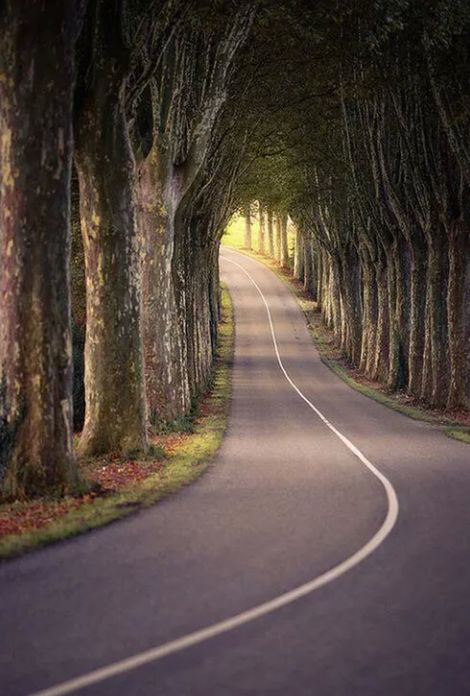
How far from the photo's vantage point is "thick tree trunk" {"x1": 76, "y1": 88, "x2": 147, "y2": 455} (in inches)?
672

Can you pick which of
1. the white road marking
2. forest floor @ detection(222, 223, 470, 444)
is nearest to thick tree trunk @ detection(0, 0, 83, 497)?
the white road marking

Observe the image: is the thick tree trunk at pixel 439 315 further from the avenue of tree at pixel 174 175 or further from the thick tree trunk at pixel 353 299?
the thick tree trunk at pixel 353 299

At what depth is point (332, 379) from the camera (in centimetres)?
4491

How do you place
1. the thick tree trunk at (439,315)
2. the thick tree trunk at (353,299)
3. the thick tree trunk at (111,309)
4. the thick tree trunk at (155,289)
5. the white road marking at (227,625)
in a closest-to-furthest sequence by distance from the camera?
the white road marking at (227,625)
the thick tree trunk at (111,309)
the thick tree trunk at (155,289)
the thick tree trunk at (439,315)
the thick tree trunk at (353,299)

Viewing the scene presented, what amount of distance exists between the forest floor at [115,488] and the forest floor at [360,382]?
622 centimetres

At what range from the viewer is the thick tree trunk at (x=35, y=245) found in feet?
41.4

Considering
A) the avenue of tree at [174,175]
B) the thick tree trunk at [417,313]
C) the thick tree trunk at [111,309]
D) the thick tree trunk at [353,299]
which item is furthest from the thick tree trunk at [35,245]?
the thick tree trunk at [353,299]

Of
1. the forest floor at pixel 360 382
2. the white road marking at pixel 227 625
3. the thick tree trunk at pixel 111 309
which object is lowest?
the forest floor at pixel 360 382

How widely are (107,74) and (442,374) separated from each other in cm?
1743

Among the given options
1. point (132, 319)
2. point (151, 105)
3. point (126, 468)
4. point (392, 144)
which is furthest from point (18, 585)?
point (392, 144)

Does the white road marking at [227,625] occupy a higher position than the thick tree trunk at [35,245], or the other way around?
the thick tree trunk at [35,245]

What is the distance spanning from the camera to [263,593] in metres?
8.16

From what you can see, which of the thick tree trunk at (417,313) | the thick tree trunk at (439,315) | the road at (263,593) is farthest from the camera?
the thick tree trunk at (417,313)

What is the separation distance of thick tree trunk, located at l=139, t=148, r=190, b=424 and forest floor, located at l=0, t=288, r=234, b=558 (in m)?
0.97
